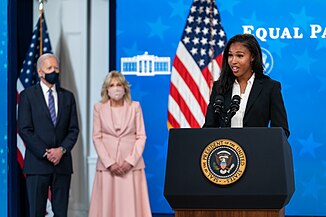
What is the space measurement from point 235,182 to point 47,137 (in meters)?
3.50

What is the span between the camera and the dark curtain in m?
7.03

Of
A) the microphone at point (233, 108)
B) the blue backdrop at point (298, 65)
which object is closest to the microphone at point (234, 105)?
the microphone at point (233, 108)

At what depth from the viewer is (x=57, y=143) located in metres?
5.91

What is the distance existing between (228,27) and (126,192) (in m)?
2.04

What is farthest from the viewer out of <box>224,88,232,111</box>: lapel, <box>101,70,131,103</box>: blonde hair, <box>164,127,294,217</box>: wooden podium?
<box>101,70,131,103</box>: blonde hair

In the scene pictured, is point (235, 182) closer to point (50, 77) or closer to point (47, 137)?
point (47, 137)

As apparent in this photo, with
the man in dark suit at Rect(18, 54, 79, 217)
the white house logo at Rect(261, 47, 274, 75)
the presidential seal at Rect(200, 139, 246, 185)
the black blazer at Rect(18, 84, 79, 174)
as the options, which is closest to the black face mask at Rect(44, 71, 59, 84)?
the man in dark suit at Rect(18, 54, 79, 217)

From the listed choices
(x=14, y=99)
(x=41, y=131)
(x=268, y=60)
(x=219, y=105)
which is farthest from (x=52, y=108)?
(x=219, y=105)

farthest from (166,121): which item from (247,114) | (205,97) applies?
(247,114)

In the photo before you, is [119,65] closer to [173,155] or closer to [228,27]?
[228,27]

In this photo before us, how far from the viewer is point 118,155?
6070mm

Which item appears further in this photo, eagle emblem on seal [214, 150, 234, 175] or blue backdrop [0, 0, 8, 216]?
blue backdrop [0, 0, 8, 216]

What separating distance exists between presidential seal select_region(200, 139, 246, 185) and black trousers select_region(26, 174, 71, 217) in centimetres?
337

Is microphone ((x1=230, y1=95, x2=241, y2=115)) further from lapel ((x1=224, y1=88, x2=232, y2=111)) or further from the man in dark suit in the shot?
the man in dark suit
